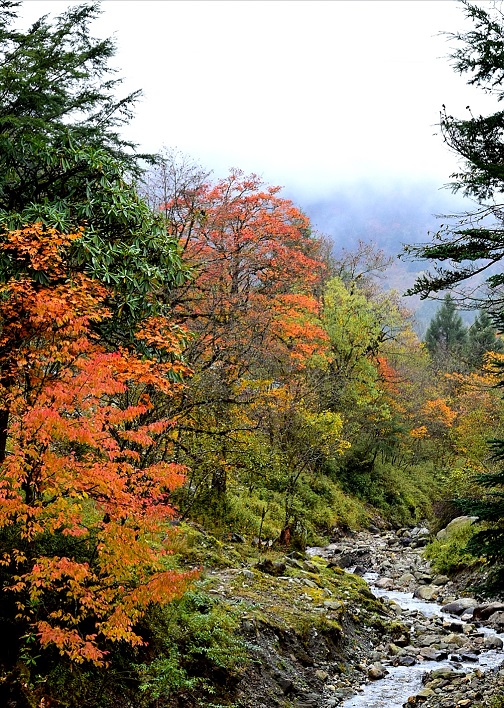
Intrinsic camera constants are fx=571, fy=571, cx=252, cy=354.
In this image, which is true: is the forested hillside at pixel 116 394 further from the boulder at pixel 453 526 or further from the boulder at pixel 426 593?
the boulder at pixel 453 526

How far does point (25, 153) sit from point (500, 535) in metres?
8.85

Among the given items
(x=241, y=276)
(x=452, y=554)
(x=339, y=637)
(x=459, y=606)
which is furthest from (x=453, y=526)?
(x=241, y=276)

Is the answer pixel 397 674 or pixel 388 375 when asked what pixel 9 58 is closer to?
pixel 397 674

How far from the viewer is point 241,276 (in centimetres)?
1806

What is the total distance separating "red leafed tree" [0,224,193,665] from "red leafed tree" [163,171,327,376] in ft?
16.7

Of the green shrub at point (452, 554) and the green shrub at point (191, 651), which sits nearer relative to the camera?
the green shrub at point (191, 651)

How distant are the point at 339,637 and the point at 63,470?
7.46 metres

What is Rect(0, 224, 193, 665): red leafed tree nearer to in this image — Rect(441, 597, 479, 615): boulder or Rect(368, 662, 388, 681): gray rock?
Rect(368, 662, 388, 681): gray rock

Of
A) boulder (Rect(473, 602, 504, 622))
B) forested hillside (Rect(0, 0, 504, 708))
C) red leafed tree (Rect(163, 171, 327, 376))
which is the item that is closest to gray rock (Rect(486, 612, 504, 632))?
boulder (Rect(473, 602, 504, 622))

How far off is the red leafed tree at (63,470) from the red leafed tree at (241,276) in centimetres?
510

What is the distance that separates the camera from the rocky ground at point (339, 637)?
29.0 feet

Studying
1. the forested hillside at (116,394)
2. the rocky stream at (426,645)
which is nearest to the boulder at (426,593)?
the rocky stream at (426,645)

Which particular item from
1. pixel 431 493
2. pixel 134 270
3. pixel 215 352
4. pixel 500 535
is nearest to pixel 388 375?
pixel 431 493

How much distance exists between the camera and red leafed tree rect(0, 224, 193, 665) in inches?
240
